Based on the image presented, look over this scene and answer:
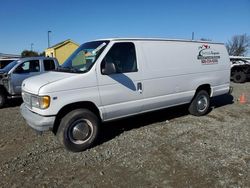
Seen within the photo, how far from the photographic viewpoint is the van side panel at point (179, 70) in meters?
5.69

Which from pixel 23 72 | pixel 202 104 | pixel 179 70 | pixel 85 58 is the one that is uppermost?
pixel 85 58

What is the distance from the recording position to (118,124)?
6598mm

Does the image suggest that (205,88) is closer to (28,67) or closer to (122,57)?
(122,57)

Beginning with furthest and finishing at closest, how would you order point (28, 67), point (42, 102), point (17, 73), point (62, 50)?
point (62, 50) → point (28, 67) → point (17, 73) → point (42, 102)

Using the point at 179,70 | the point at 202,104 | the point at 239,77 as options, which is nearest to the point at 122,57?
the point at 179,70

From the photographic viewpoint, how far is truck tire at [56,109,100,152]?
15.3 feet

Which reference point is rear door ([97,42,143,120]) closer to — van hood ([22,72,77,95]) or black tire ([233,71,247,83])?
van hood ([22,72,77,95])

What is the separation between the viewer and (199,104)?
7.21 m

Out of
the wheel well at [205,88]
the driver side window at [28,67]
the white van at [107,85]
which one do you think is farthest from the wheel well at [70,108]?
the driver side window at [28,67]

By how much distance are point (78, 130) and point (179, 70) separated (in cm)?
299

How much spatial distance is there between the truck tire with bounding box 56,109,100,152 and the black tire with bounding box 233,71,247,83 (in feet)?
47.8

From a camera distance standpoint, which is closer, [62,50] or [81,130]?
[81,130]

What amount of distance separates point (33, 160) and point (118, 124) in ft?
8.54

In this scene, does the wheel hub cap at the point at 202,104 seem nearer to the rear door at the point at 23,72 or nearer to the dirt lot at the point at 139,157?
the dirt lot at the point at 139,157
